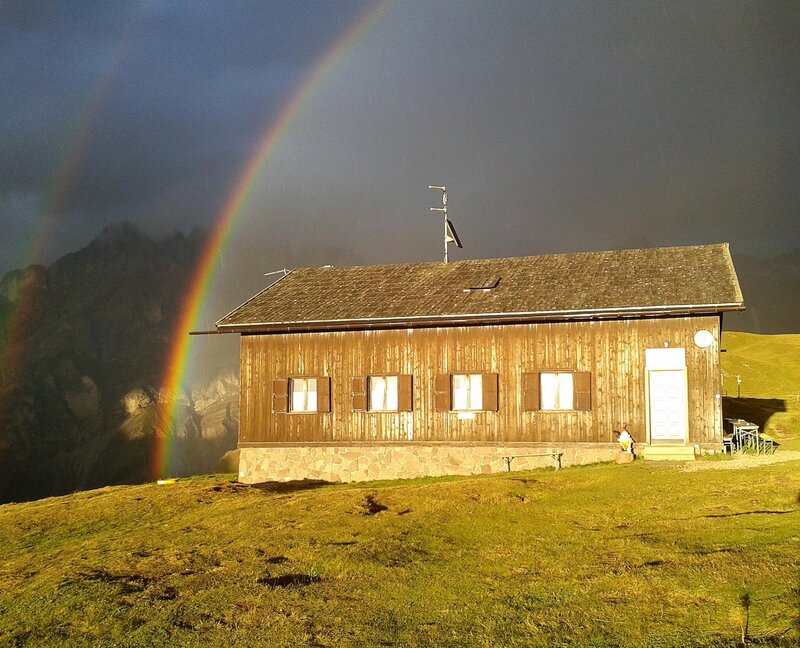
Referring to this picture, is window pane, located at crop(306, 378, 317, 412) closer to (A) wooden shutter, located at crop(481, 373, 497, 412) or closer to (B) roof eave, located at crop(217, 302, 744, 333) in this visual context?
(B) roof eave, located at crop(217, 302, 744, 333)

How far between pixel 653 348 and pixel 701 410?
2297 mm

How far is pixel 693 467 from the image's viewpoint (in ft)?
61.3

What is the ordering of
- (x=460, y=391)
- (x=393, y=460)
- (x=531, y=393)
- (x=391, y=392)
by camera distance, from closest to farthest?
(x=531, y=393)
(x=460, y=391)
(x=393, y=460)
(x=391, y=392)

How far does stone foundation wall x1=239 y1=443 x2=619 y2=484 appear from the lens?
22.9 m

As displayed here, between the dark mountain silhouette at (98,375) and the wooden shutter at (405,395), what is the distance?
4170 inches

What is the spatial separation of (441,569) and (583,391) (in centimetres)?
1319

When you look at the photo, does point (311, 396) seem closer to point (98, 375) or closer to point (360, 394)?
point (360, 394)

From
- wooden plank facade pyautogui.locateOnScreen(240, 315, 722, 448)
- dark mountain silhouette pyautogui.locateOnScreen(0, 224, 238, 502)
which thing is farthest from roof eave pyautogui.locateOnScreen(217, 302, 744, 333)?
dark mountain silhouette pyautogui.locateOnScreen(0, 224, 238, 502)

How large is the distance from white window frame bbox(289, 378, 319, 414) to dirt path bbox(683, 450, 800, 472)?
12712mm

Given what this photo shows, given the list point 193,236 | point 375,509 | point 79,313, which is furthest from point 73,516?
point 193,236

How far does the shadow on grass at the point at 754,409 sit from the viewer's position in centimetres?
3351

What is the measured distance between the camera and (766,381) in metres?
53.3

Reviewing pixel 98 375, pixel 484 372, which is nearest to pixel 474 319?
pixel 484 372

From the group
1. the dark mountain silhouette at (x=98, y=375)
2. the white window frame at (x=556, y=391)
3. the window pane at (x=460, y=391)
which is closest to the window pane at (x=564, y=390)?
the white window frame at (x=556, y=391)
